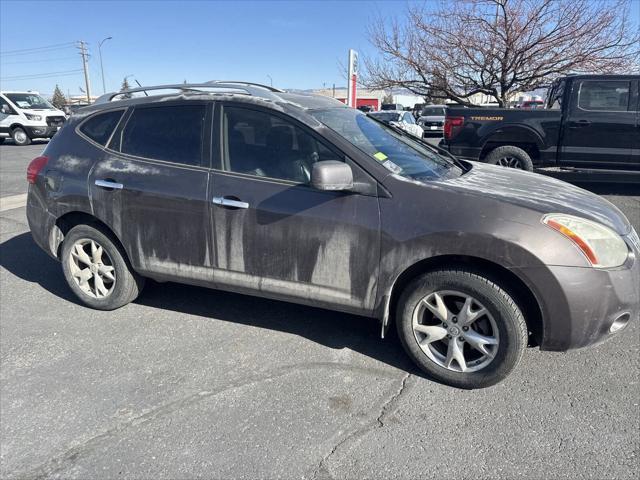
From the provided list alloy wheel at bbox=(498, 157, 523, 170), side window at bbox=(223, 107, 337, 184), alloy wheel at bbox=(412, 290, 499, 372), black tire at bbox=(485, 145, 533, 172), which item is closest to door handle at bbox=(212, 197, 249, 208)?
side window at bbox=(223, 107, 337, 184)

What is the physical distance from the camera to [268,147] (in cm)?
328

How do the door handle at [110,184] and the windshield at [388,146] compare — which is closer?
the windshield at [388,146]

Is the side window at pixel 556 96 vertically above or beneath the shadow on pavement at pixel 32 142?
above

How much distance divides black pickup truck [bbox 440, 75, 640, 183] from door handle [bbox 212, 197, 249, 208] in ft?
20.6

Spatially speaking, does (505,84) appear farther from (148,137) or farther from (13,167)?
(13,167)

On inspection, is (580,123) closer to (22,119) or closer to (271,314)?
(271,314)

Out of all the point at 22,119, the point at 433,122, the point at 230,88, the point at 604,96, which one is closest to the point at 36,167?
the point at 230,88

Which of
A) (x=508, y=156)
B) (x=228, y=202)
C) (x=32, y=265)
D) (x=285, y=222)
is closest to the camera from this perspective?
(x=285, y=222)

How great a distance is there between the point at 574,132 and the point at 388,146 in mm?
6132

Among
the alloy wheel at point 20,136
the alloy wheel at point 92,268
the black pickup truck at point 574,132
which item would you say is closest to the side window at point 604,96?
the black pickup truck at point 574,132

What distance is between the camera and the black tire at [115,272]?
3846mm

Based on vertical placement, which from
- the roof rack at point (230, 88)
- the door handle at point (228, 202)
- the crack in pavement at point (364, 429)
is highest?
the roof rack at point (230, 88)

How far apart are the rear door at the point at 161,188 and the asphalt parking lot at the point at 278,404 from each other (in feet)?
1.92

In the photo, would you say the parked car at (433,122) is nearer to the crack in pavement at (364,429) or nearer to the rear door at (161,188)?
the rear door at (161,188)
